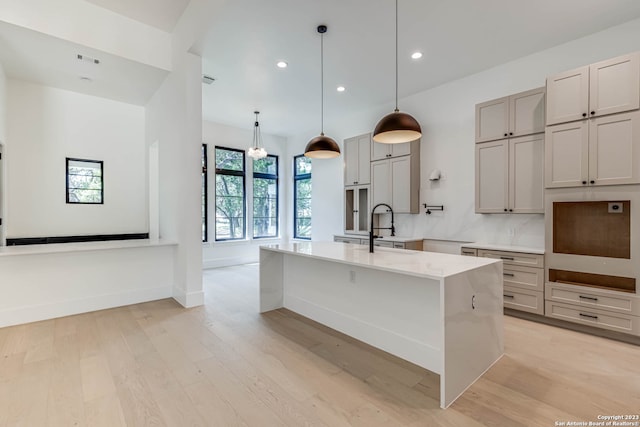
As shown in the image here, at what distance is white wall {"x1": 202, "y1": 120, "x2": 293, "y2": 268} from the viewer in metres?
6.44

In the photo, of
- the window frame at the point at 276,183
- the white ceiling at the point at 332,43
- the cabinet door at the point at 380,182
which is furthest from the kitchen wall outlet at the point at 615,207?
the window frame at the point at 276,183

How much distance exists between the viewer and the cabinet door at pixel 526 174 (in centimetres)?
343

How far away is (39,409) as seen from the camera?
179 centimetres

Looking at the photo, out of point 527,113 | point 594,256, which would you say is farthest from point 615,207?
point 527,113

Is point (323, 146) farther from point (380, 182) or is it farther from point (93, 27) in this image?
point (93, 27)

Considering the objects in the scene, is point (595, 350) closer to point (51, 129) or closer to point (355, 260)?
point (355, 260)

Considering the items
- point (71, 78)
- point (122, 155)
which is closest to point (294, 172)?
point (122, 155)

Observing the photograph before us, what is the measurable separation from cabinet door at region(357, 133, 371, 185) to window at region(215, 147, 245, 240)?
301 centimetres

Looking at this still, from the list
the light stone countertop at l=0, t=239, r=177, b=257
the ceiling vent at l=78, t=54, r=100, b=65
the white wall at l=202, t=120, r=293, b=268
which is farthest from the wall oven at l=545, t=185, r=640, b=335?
the ceiling vent at l=78, t=54, r=100, b=65

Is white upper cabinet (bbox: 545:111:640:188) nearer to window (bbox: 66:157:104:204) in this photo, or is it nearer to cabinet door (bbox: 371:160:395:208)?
cabinet door (bbox: 371:160:395:208)

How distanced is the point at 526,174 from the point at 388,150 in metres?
2.05

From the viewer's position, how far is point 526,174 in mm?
3537

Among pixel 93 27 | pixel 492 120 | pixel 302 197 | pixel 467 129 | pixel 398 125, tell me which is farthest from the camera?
pixel 302 197

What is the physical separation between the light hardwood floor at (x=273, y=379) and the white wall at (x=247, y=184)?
3.39 meters
